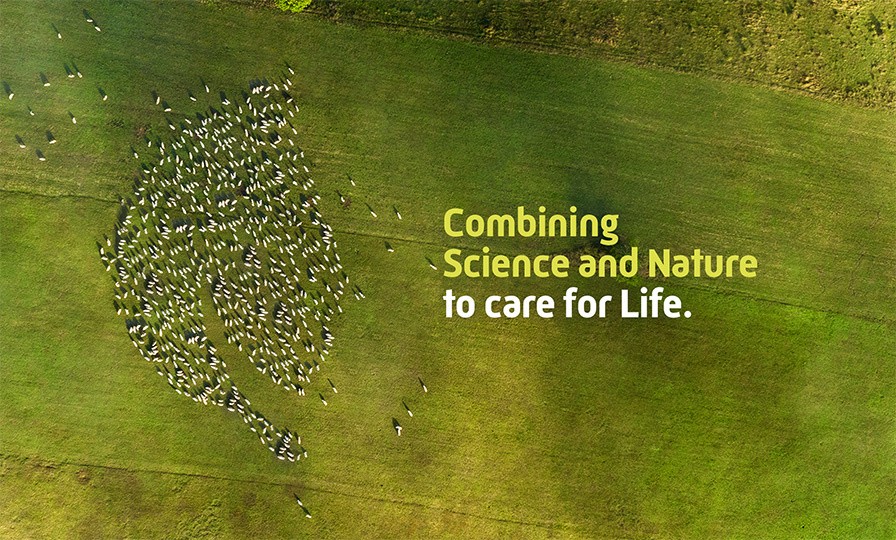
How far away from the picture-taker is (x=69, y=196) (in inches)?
398

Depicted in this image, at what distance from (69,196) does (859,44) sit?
17.0 m

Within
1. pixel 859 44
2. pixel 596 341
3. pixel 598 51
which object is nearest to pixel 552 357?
pixel 596 341

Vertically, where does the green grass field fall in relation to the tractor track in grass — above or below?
above

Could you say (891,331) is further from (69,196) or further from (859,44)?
(69,196)

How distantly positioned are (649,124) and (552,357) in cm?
532

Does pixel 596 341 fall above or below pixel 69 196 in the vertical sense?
below

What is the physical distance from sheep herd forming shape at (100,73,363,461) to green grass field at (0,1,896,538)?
42 cm

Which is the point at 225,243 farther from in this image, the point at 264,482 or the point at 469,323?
the point at 469,323

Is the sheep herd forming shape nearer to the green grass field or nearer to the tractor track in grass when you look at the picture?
the green grass field

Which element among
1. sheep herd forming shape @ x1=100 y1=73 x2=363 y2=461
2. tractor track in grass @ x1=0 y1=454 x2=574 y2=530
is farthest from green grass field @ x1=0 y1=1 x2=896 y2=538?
sheep herd forming shape @ x1=100 y1=73 x2=363 y2=461

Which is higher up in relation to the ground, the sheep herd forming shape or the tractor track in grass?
the sheep herd forming shape

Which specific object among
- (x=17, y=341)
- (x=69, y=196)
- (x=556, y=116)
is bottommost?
(x=17, y=341)

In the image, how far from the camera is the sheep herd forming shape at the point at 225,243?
33.3 feet

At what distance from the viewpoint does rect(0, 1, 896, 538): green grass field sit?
1015cm
